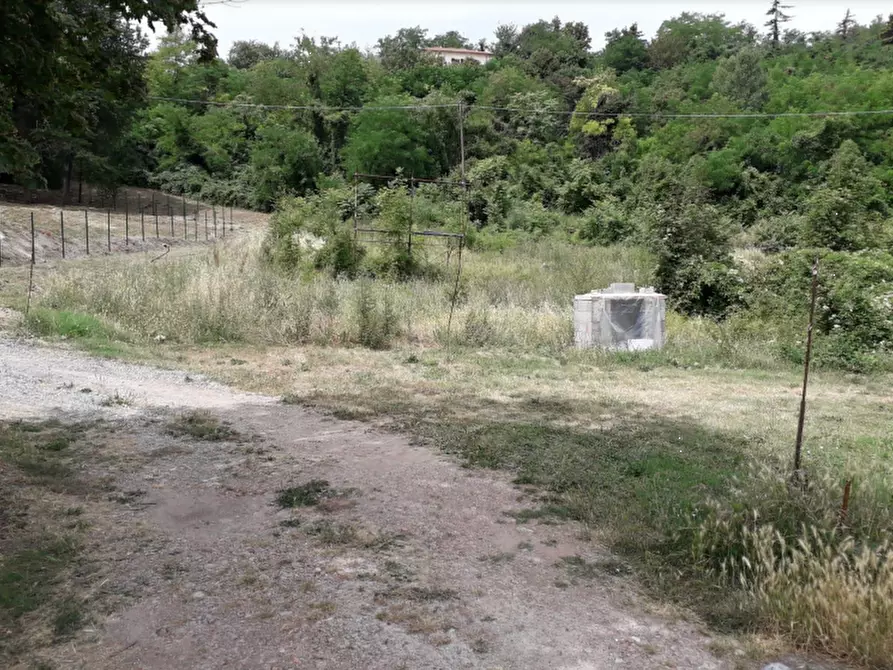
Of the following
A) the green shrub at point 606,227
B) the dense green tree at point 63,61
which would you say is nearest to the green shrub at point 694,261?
the dense green tree at point 63,61

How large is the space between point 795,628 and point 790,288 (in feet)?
43.0

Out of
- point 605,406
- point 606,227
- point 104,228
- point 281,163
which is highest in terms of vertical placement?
point 281,163

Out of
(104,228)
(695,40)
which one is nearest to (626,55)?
(695,40)

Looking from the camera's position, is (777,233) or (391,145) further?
(391,145)

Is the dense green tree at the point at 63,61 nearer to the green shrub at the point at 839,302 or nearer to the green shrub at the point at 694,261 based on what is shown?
the green shrub at the point at 839,302

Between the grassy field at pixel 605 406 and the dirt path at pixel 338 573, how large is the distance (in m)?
0.38

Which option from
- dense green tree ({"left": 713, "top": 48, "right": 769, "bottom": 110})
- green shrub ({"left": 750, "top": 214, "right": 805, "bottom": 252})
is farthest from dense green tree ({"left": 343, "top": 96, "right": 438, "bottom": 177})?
dense green tree ({"left": 713, "top": 48, "right": 769, "bottom": 110})

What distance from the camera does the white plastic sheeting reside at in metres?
12.5

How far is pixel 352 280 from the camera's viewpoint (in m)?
19.6

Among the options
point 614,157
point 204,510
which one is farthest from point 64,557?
point 614,157

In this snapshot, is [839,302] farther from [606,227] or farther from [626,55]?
[626,55]

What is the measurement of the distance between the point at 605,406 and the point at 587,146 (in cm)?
4798

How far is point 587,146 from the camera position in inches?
2100

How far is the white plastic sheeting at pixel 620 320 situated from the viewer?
41.1 feet
